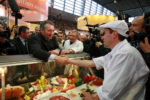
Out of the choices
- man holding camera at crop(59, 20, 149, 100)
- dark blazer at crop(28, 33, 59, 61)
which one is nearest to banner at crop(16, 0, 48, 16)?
dark blazer at crop(28, 33, 59, 61)

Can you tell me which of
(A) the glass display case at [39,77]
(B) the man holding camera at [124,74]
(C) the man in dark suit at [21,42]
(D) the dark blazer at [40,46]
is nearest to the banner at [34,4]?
(C) the man in dark suit at [21,42]

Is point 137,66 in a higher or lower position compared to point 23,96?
higher

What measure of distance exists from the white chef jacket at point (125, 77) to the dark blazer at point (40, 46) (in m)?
0.81

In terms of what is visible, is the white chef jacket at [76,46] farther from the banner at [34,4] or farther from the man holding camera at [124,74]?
the banner at [34,4]

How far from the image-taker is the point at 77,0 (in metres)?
12.4

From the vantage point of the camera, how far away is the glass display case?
1.28 m

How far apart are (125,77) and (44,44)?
131cm

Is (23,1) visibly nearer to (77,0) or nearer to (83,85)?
(83,85)

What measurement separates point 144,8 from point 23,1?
15.4 metres

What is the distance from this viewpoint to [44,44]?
1899 millimetres

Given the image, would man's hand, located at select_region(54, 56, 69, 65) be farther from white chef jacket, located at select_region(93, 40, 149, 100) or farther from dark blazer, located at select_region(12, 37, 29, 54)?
dark blazer, located at select_region(12, 37, 29, 54)

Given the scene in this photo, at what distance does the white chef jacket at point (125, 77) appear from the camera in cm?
111

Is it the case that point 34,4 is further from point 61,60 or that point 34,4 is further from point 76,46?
point 61,60

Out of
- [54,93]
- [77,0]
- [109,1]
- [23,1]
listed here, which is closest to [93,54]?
[54,93]
